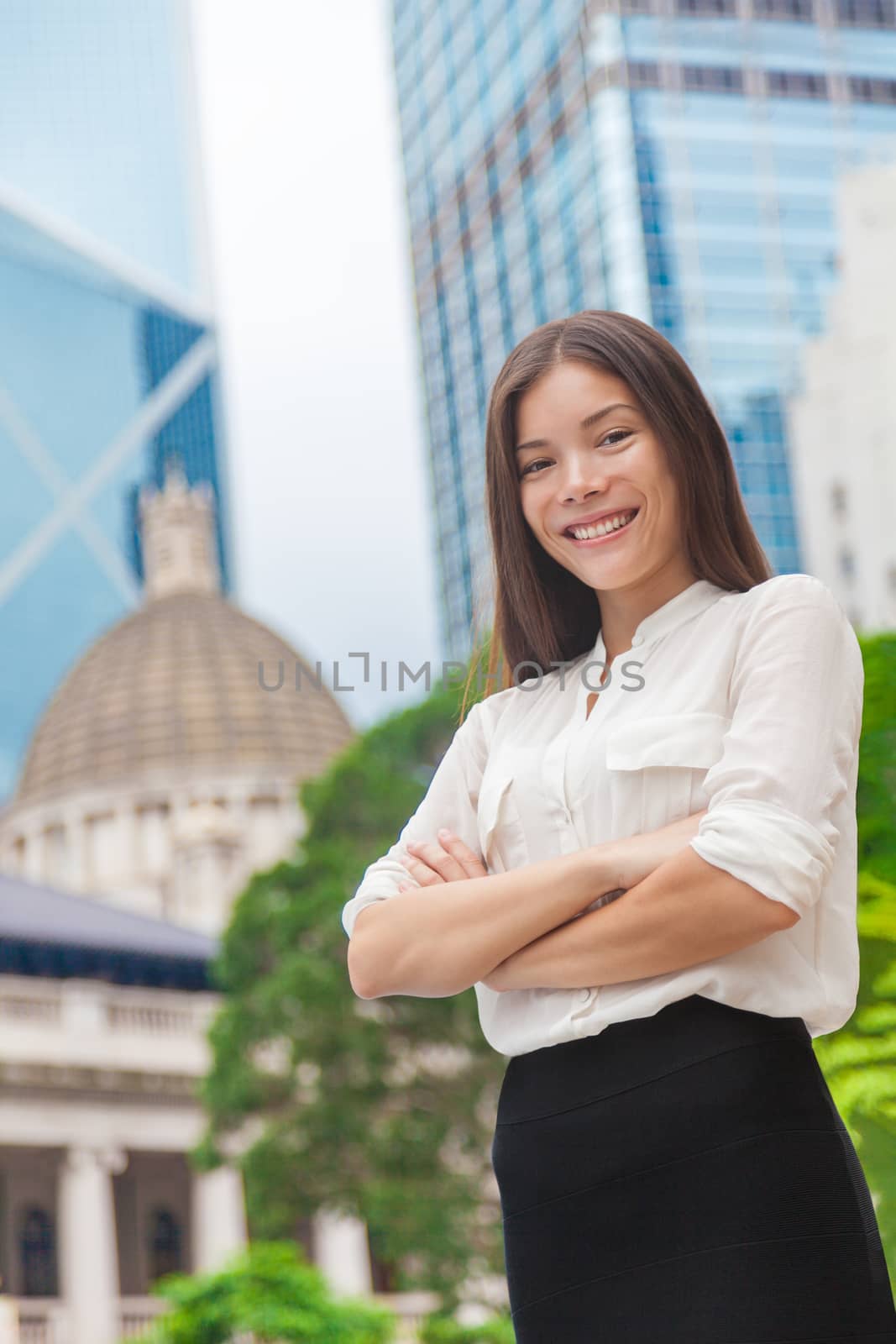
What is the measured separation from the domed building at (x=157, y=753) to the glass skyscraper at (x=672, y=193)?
63.8ft

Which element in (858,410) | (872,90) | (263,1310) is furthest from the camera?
(872,90)

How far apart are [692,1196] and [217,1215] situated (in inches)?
1190

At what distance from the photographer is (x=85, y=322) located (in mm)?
126438

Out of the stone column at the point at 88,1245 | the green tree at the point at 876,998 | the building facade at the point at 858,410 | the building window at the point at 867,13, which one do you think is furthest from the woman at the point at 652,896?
the building window at the point at 867,13

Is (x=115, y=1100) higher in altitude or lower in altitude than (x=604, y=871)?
higher

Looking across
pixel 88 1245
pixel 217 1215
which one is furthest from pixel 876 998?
pixel 217 1215

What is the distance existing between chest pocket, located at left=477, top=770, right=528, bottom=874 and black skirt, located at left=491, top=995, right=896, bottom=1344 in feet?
1.25

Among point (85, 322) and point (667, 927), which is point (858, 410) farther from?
point (85, 322)

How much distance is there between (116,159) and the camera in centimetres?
12694

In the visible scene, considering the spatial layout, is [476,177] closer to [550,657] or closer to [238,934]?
[238,934]

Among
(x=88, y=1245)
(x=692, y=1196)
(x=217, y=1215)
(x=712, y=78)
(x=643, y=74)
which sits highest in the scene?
(x=712, y=78)

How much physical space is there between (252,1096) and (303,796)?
13.4ft

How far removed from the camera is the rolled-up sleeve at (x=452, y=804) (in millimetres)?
3055

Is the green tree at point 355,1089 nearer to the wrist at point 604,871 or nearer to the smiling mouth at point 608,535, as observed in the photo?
the smiling mouth at point 608,535
